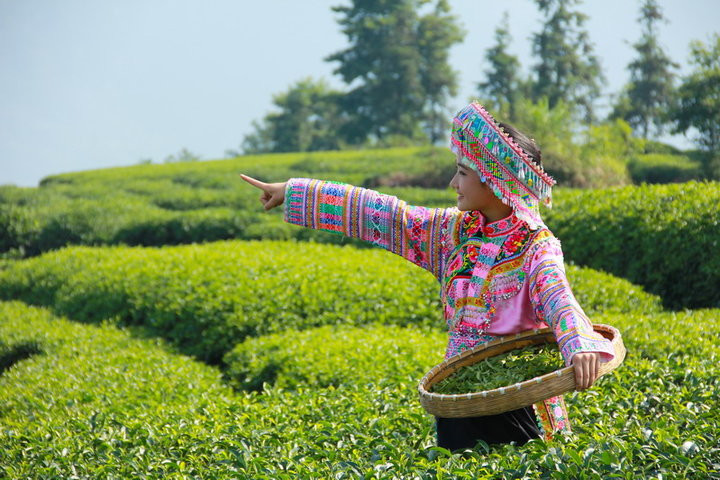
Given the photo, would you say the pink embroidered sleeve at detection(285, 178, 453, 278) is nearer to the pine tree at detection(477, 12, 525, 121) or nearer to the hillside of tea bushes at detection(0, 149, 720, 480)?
the hillside of tea bushes at detection(0, 149, 720, 480)

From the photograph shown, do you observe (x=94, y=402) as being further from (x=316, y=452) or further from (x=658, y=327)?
(x=658, y=327)

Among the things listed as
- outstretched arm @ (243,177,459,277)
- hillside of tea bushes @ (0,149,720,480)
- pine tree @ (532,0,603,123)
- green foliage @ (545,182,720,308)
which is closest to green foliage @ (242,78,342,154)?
pine tree @ (532,0,603,123)

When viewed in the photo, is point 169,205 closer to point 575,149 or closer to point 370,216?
point 575,149

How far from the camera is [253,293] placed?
7.13 meters

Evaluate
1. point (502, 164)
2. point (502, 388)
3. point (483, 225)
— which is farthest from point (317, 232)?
point (502, 388)

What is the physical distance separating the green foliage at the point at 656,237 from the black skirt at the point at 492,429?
464 cm

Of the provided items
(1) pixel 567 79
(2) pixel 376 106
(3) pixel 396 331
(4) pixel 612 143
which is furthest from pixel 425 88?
(3) pixel 396 331

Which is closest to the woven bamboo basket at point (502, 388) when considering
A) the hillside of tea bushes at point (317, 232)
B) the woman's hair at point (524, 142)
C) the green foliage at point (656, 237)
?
the woman's hair at point (524, 142)

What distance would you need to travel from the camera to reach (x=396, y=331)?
20.6 ft

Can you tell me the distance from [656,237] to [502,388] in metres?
5.39

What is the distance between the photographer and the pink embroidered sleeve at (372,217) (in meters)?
3.02

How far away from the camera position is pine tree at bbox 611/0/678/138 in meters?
24.3

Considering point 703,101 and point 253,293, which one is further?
point 703,101

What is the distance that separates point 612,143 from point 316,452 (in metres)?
14.4
